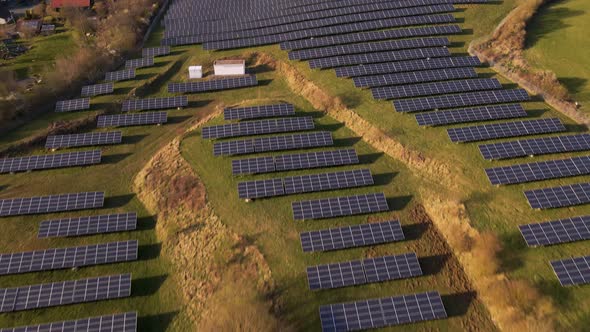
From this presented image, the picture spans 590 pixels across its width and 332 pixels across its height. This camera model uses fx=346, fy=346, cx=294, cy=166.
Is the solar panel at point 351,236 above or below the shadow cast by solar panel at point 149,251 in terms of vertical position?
above

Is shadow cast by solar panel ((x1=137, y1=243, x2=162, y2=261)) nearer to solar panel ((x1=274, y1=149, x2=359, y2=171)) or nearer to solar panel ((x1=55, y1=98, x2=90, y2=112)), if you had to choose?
solar panel ((x1=274, y1=149, x2=359, y2=171))

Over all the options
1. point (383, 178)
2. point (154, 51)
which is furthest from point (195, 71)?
point (383, 178)

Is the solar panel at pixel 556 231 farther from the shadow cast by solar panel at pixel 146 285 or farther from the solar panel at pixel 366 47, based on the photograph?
the solar panel at pixel 366 47

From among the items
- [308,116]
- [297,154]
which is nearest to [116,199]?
[297,154]

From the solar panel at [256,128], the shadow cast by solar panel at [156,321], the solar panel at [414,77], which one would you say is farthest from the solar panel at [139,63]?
the shadow cast by solar panel at [156,321]

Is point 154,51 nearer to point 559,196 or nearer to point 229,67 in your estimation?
point 229,67

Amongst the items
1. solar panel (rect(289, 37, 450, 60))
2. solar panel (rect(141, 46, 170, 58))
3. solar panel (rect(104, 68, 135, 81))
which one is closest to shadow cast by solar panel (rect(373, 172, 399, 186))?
Result: solar panel (rect(289, 37, 450, 60))

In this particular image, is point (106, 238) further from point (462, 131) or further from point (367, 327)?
point (462, 131)
